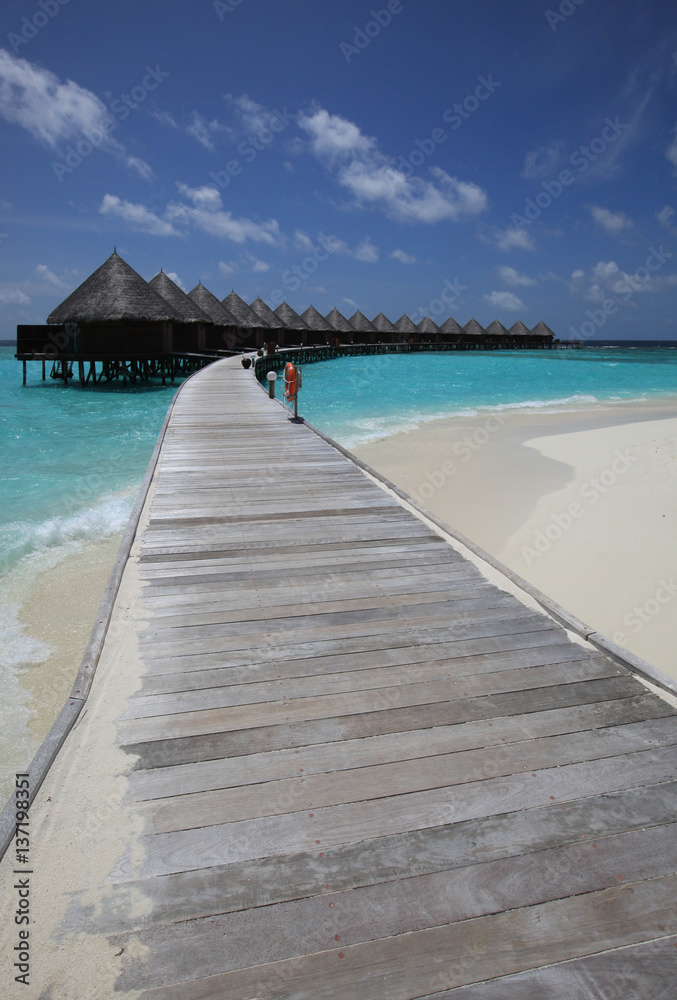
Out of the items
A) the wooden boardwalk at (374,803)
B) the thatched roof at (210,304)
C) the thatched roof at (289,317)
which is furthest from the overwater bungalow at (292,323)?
the wooden boardwalk at (374,803)

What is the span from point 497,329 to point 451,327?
28.1ft

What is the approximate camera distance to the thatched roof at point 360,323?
49.0 m

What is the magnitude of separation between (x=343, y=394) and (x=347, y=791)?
23025 mm

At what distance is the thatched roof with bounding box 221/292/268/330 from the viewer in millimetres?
31269

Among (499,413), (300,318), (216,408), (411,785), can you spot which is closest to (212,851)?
(411,785)

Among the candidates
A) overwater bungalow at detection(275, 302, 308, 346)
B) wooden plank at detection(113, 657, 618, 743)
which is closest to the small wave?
wooden plank at detection(113, 657, 618, 743)

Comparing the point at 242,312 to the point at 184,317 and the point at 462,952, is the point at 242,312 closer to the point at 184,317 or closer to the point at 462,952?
the point at 184,317

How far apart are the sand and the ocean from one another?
317cm

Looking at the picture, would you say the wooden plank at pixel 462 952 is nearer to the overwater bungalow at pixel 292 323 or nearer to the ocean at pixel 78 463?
the ocean at pixel 78 463

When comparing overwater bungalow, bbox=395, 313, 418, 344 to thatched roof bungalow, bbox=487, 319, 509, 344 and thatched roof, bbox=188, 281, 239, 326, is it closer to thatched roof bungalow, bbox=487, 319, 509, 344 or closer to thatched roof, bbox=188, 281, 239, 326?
thatched roof bungalow, bbox=487, 319, 509, 344

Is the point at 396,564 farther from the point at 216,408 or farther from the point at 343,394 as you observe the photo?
the point at 343,394

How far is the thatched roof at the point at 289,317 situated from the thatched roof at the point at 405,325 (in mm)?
16133

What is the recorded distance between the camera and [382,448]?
13.1 metres

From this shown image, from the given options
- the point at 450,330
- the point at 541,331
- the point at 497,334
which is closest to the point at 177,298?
the point at 450,330
